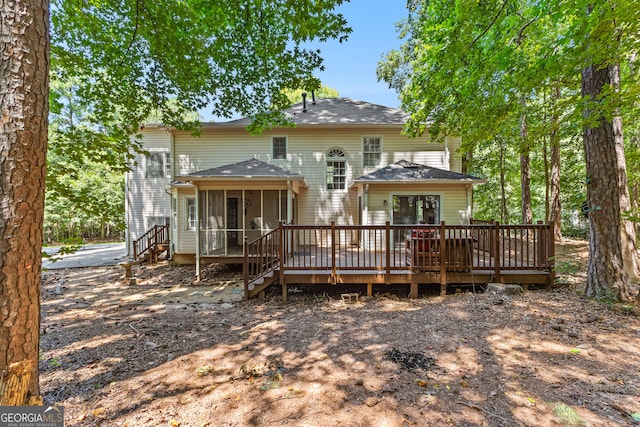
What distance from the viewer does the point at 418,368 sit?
3.11 metres

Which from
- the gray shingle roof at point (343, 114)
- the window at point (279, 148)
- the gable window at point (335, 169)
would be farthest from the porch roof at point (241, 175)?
the gray shingle roof at point (343, 114)

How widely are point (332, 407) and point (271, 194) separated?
793cm

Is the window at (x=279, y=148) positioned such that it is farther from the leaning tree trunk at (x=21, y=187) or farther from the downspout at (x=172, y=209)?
the leaning tree trunk at (x=21, y=187)

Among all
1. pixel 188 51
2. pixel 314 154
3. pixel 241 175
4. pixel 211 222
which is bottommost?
pixel 211 222

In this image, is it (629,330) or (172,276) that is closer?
(629,330)

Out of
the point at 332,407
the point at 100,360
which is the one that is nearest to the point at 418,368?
the point at 332,407

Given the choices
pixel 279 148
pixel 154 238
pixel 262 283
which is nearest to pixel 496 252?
pixel 262 283

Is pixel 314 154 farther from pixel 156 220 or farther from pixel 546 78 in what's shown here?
pixel 156 220

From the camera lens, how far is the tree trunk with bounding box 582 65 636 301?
4.65m

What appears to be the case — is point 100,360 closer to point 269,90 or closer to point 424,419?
point 424,419

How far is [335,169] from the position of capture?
11094 mm

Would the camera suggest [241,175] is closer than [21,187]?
No

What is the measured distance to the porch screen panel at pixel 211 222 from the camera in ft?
29.0

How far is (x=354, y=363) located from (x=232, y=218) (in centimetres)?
726
